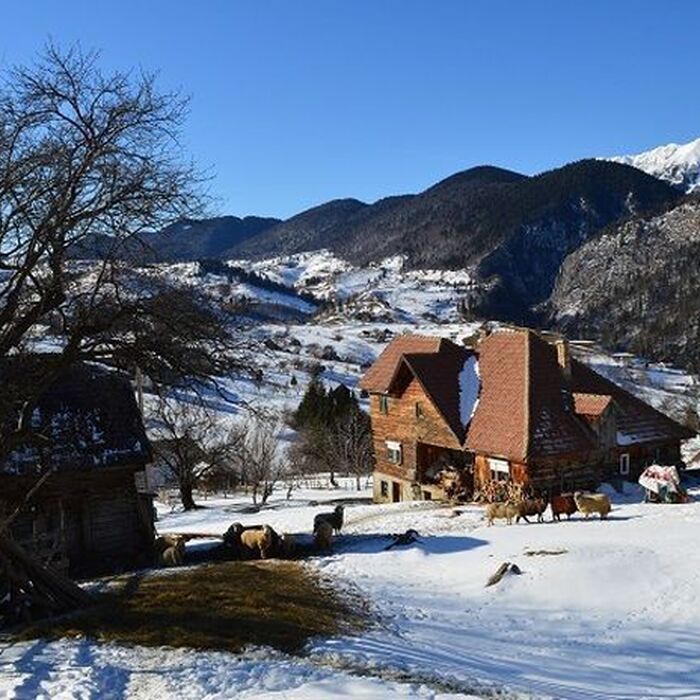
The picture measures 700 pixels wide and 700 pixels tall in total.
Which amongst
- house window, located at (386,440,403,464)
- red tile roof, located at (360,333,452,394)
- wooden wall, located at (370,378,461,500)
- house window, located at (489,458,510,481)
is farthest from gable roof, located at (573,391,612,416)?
house window, located at (386,440,403,464)

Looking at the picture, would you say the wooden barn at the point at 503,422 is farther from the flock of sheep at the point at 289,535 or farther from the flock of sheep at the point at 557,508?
the flock of sheep at the point at 289,535

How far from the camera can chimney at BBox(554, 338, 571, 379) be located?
40219mm

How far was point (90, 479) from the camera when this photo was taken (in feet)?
88.6

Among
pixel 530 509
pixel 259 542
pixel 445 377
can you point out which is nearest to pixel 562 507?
pixel 530 509

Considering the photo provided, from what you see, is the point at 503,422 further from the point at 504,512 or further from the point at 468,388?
the point at 504,512

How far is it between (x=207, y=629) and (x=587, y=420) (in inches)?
1010

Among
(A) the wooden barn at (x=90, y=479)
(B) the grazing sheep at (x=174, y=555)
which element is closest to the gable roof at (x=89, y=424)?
(A) the wooden barn at (x=90, y=479)

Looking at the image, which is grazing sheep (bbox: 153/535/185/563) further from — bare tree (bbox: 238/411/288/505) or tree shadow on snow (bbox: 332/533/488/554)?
bare tree (bbox: 238/411/288/505)

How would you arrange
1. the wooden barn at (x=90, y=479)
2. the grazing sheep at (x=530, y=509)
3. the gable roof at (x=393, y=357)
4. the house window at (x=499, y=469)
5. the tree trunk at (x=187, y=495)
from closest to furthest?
the wooden barn at (x=90, y=479)
the grazing sheep at (x=530, y=509)
the house window at (x=499, y=469)
the gable roof at (x=393, y=357)
the tree trunk at (x=187, y=495)

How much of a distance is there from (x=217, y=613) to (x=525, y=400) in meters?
23.3

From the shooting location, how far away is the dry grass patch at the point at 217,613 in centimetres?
1537

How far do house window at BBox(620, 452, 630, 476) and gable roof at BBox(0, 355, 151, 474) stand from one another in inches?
867

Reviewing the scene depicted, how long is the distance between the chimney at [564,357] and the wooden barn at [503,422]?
0.19 ft

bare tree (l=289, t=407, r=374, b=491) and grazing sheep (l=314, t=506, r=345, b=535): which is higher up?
bare tree (l=289, t=407, r=374, b=491)
